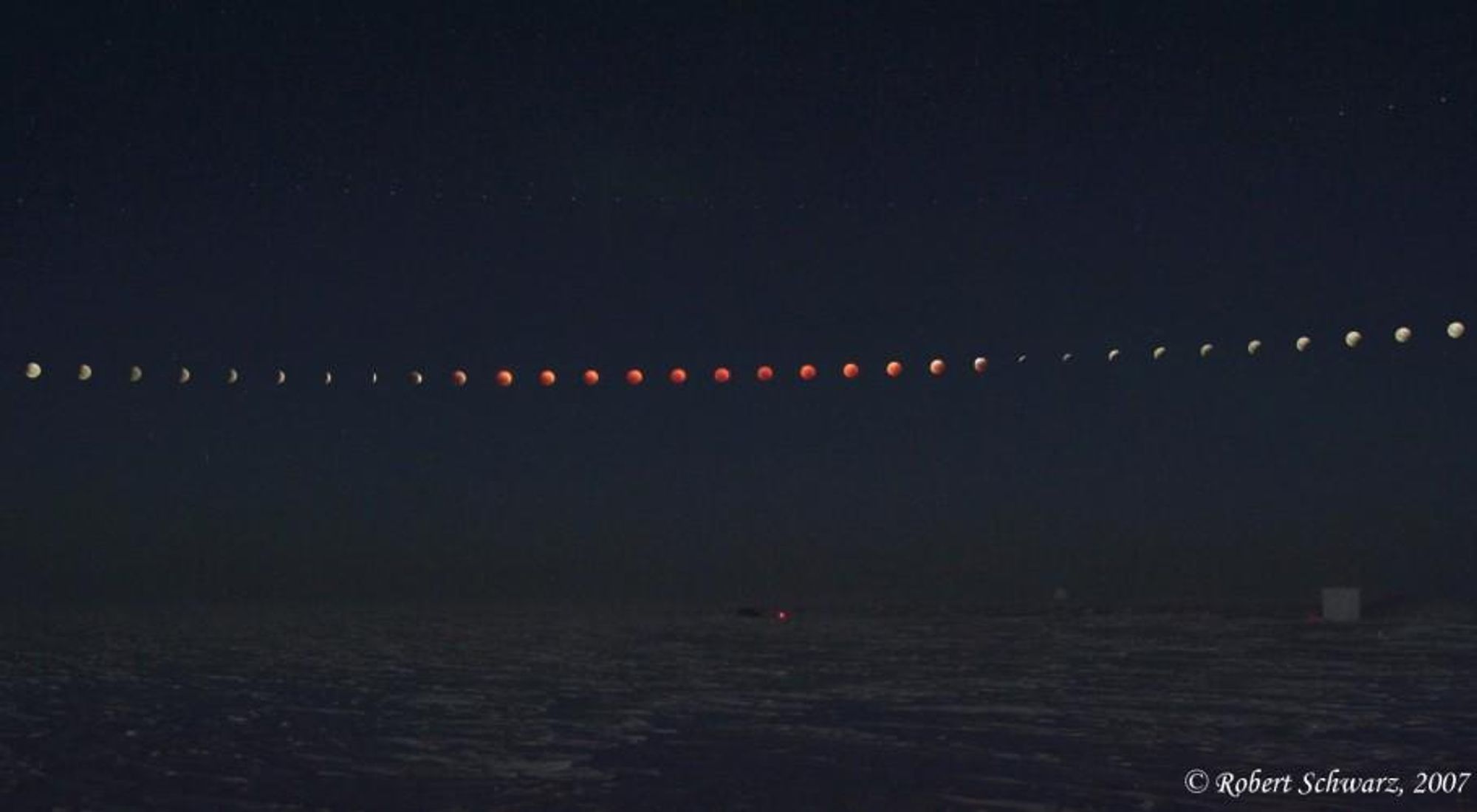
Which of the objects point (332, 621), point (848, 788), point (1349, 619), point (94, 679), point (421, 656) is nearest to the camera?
point (848, 788)

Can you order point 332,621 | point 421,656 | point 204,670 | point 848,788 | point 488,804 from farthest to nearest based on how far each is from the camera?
point 332,621 < point 421,656 < point 204,670 < point 848,788 < point 488,804

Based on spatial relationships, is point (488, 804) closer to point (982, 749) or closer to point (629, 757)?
point (629, 757)

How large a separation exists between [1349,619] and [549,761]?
88.3 m

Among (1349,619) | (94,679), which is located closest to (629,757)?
(94,679)

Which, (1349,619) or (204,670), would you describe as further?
(1349,619)

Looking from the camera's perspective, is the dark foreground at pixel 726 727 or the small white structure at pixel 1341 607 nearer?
the dark foreground at pixel 726 727

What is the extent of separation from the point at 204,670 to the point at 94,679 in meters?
4.18

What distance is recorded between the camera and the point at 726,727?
2561 cm

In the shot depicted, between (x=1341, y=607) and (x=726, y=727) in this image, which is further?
(x=1341, y=607)

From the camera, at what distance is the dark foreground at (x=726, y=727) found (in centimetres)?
1817

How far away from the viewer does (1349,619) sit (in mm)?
99062

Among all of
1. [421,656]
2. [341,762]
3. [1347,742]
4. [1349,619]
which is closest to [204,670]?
[421,656]

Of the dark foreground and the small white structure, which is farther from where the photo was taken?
the small white structure

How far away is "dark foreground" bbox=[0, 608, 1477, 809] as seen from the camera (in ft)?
59.6
